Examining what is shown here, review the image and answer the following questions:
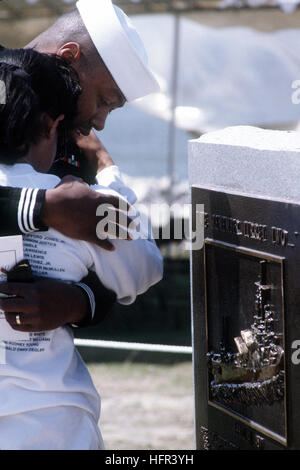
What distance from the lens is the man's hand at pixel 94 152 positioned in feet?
8.52

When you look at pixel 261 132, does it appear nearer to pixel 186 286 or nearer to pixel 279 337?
pixel 279 337

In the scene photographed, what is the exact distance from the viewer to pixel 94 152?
2680 mm

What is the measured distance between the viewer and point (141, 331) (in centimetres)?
705

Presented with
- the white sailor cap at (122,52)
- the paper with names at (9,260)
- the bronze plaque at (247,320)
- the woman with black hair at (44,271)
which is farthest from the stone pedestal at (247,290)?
the paper with names at (9,260)

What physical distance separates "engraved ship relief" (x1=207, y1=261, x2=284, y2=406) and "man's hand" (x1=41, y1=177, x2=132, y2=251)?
0.60 meters

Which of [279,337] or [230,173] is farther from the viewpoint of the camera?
[230,173]

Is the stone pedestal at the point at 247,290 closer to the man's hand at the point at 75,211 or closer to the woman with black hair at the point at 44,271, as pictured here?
the woman with black hair at the point at 44,271

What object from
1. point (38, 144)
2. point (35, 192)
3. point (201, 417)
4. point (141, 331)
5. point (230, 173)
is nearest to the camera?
point (35, 192)

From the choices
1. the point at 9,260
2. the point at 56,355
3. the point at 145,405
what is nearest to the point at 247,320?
the point at 56,355

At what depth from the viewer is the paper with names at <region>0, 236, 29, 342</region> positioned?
2061mm

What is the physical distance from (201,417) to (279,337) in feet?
1.88

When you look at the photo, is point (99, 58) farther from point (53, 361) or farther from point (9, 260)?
point (53, 361)

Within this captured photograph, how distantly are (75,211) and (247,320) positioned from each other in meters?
0.79
